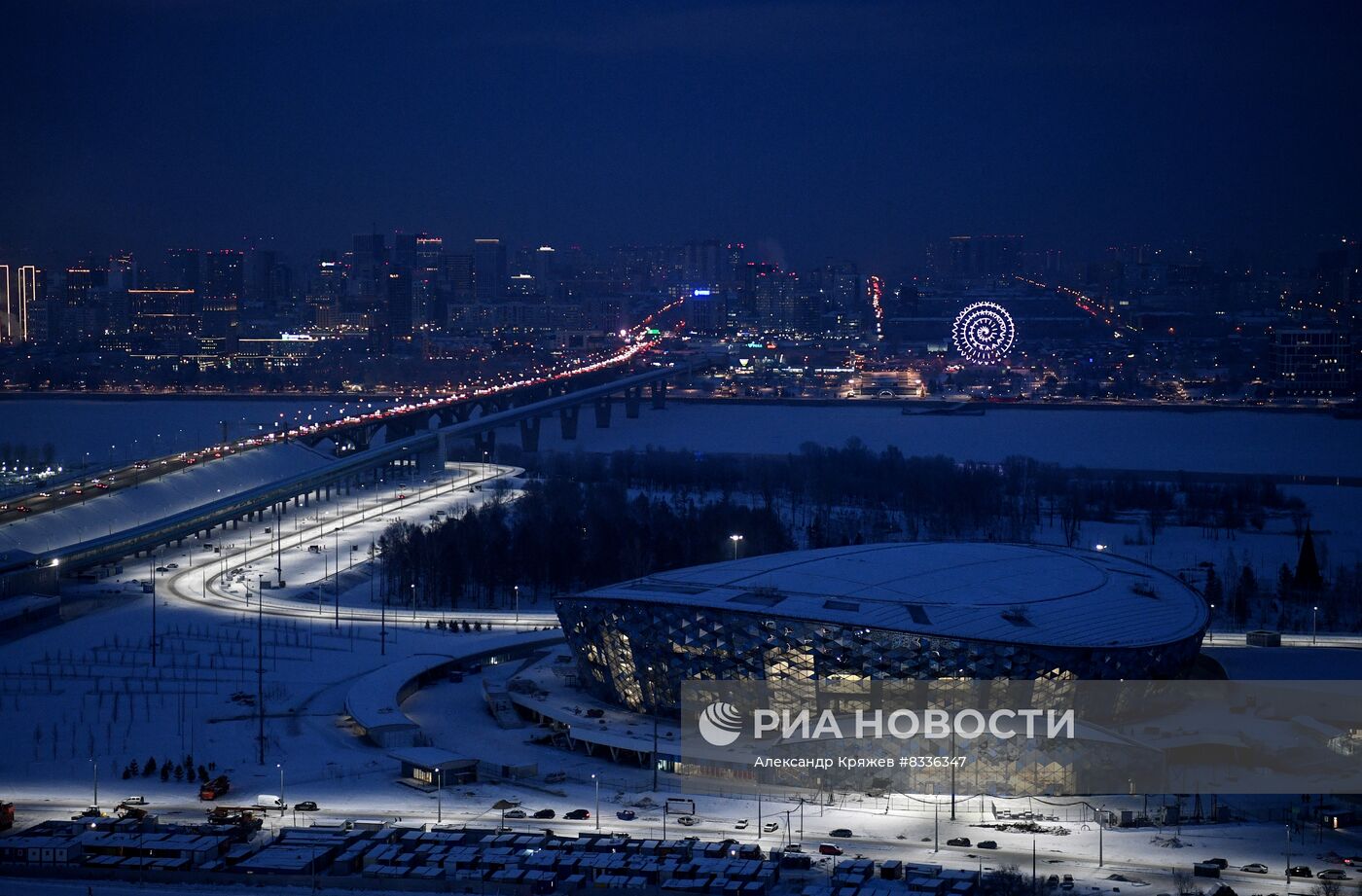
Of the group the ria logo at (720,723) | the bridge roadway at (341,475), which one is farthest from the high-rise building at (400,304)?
the ria logo at (720,723)

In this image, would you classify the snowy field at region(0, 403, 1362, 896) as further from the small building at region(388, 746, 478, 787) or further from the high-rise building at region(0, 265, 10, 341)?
the high-rise building at region(0, 265, 10, 341)

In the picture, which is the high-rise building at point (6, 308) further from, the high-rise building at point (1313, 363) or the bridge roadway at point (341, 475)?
the high-rise building at point (1313, 363)

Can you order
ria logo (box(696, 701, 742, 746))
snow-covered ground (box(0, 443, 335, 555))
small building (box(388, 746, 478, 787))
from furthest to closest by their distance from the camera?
snow-covered ground (box(0, 443, 335, 555)), ria logo (box(696, 701, 742, 746)), small building (box(388, 746, 478, 787))

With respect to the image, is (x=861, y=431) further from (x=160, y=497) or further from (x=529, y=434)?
(x=160, y=497)

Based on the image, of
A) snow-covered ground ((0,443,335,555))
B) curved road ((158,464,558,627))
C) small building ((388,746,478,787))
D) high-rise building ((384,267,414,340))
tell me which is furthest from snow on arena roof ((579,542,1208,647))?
high-rise building ((384,267,414,340))

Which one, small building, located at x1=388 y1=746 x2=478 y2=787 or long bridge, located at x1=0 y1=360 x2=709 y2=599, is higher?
long bridge, located at x1=0 y1=360 x2=709 y2=599
